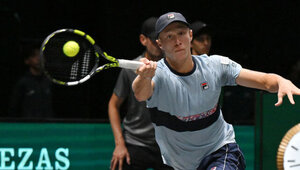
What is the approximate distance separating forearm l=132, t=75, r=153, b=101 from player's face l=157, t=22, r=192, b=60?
0.90ft

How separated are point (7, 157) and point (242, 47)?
3.47 metres

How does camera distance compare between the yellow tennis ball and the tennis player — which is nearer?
the tennis player

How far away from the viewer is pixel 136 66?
3.65 m

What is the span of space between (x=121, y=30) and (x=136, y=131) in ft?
9.15

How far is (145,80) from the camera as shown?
3.67 meters

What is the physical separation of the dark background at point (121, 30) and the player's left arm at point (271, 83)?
137 inches

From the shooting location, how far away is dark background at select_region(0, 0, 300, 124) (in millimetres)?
7293

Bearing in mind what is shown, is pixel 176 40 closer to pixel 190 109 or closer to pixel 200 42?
pixel 190 109

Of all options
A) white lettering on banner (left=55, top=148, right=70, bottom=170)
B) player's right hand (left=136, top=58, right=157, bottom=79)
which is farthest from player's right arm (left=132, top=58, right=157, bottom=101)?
white lettering on banner (left=55, top=148, right=70, bottom=170)

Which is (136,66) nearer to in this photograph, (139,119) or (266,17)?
(139,119)

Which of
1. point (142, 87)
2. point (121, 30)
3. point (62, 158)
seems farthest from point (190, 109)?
point (121, 30)

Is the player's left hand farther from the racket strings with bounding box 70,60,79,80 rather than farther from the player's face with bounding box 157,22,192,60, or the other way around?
the racket strings with bounding box 70,60,79,80

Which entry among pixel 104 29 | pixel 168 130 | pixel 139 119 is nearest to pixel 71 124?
pixel 139 119

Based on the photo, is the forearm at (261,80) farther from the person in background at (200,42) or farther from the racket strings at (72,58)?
the person in background at (200,42)
